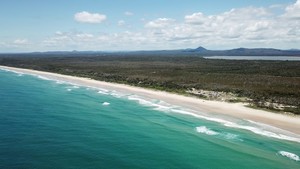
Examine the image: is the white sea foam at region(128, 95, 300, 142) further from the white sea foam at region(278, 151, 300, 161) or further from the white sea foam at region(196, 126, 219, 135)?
the white sea foam at region(278, 151, 300, 161)

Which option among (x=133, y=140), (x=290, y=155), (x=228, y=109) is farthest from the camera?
(x=228, y=109)

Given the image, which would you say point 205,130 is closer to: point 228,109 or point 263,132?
point 263,132

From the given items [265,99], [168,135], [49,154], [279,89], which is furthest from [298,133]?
[279,89]

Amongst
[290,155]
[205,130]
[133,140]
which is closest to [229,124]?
[205,130]

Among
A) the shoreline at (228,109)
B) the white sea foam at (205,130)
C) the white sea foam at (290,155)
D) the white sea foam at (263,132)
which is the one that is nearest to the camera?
the white sea foam at (290,155)

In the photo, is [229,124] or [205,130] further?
[229,124]

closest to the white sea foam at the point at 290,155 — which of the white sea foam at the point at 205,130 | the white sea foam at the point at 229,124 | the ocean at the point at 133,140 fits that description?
the ocean at the point at 133,140

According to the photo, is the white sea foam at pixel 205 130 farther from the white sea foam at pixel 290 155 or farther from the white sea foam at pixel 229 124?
the white sea foam at pixel 290 155

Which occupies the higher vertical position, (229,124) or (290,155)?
(229,124)

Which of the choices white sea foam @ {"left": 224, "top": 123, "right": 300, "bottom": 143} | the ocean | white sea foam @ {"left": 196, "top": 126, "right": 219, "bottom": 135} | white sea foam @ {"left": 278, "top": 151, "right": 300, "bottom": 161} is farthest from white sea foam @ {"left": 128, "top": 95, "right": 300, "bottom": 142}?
white sea foam @ {"left": 278, "top": 151, "right": 300, "bottom": 161}

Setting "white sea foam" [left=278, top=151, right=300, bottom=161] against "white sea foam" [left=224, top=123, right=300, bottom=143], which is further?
"white sea foam" [left=224, top=123, right=300, bottom=143]
